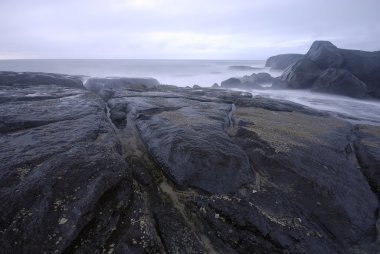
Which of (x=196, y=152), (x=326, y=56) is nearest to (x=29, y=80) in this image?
(x=196, y=152)

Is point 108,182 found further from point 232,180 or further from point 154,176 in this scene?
point 232,180

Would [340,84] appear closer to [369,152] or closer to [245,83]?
[245,83]

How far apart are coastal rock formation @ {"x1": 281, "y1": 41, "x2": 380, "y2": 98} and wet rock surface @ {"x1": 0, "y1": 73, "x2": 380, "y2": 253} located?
15466 millimetres

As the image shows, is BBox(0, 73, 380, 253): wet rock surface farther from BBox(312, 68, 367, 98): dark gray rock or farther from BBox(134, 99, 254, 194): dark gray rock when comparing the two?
BBox(312, 68, 367, 98): dark gray rock

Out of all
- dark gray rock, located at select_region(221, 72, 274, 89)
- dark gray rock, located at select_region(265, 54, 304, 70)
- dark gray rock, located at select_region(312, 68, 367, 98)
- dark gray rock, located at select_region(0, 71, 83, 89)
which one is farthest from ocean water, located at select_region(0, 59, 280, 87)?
dark gray rock, located at select_region(0, 71, 83, 89)

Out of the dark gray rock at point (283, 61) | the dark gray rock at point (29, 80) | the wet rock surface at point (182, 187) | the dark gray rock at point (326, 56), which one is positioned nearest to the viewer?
the wet rock surface at point (182, 187)

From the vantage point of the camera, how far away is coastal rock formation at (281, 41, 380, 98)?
1981cm

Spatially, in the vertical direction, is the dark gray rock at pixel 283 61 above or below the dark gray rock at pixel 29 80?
below

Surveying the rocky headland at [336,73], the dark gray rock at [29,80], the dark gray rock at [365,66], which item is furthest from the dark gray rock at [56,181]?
the dark gray rock at [365,66]

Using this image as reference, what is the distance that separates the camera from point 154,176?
462 centimetres

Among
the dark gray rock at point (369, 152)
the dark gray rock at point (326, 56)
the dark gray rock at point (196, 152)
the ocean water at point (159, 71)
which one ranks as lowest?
the ocean water at point (159, 71)

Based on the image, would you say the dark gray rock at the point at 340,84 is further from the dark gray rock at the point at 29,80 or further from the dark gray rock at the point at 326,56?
the dark gray rock at the point at 29,80

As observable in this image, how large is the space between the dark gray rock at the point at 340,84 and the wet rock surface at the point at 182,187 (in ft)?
49.6

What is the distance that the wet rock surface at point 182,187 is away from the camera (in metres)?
3.33
